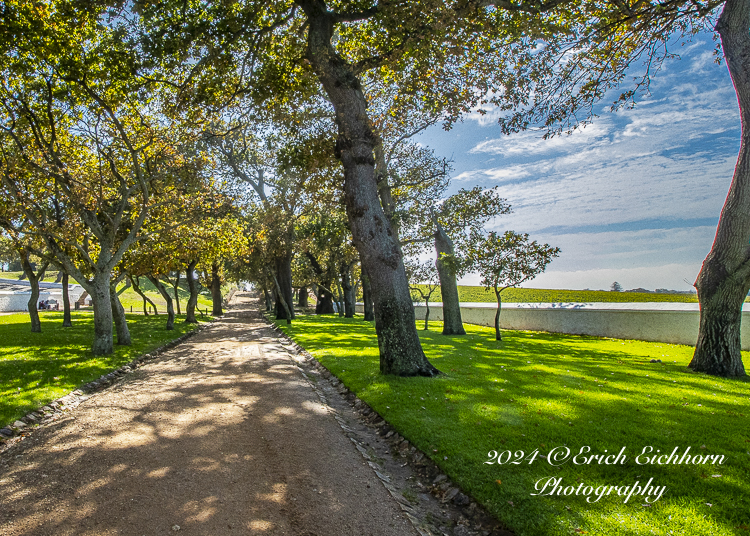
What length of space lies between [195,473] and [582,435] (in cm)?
480

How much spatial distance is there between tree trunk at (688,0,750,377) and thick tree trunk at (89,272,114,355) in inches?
691

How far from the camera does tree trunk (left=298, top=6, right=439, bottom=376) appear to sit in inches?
362

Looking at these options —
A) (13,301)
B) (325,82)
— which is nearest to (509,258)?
(325,82)

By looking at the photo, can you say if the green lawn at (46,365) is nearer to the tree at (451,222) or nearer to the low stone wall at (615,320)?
the tree at (451,222)

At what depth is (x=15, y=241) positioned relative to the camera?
15.9 metres

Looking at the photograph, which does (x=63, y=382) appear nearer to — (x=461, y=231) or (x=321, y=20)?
(x=321, y=20)

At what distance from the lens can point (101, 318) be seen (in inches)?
535

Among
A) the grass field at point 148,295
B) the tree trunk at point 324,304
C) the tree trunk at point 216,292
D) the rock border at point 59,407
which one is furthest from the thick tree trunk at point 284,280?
the grass field at point 148,295

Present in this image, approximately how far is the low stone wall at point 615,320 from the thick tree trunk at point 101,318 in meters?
24.5

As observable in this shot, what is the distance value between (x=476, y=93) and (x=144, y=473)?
37.1 feet

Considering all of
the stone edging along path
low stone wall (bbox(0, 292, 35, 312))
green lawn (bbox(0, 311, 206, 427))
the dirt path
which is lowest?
the stone edging along path

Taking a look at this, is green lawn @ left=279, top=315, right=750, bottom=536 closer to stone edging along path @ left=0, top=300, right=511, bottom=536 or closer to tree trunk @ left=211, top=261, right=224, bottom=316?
→ stone edging along path @ left=0, top=300, right=511, bottom=536

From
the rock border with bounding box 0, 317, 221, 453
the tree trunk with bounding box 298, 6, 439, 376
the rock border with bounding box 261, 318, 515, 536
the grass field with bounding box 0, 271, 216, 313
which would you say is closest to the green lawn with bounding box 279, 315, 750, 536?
the rock border with bounding box 261, 318, 515, 536

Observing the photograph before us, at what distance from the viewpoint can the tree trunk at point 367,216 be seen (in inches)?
362
